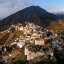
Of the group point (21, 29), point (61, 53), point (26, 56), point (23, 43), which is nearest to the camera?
point (26, 56)

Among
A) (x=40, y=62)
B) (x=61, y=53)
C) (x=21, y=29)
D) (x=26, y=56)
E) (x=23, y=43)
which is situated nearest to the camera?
(x=40, y=62)

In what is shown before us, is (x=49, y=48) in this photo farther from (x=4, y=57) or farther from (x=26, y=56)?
(x=4, y=57)

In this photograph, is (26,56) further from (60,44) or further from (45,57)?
(60,44)

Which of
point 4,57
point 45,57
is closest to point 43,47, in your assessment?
point 45,57

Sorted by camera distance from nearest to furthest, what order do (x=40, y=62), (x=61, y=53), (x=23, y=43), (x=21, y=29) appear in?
(x=40, y=62) < (x=61, y=53) < (x=23, y=43) < (x=21, y=29)

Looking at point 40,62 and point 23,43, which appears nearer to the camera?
point 40,62

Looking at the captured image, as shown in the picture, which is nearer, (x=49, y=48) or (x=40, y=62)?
(x=40, y=62)

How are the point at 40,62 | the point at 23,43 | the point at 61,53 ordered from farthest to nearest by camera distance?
the point at 23,43 < the point at 61,53 < the point at 40,62

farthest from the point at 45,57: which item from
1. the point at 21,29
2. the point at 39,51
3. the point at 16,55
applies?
the point at 21,29
